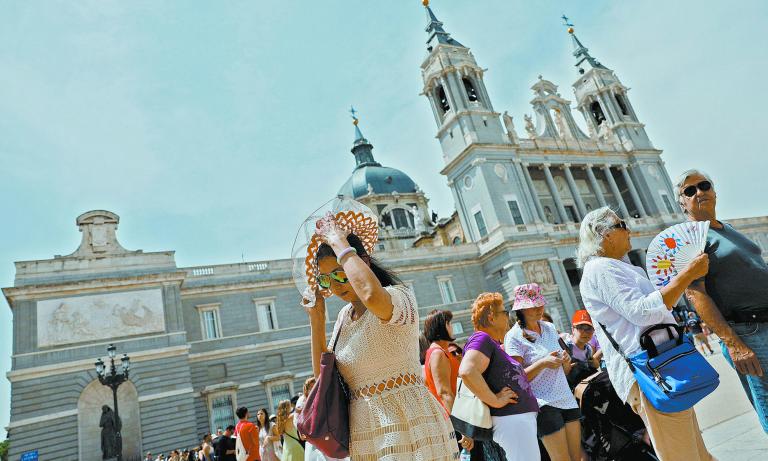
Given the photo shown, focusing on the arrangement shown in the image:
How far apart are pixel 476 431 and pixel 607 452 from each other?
96 centimetres

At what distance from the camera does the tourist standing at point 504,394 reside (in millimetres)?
3211

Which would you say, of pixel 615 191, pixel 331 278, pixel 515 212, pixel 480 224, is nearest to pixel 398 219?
pixel 480 224

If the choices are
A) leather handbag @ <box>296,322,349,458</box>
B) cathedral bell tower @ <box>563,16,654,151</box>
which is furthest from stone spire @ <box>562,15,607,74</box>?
leather handbag @ <box>296,322,349,458</box>

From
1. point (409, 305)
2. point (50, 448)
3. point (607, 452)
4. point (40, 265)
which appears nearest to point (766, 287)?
point (607, 452)

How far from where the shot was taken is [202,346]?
67.2 feet

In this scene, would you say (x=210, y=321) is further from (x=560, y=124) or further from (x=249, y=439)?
(x=560, y=124)

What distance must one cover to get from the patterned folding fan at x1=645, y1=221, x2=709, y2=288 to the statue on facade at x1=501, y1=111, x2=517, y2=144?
2719 centimetres

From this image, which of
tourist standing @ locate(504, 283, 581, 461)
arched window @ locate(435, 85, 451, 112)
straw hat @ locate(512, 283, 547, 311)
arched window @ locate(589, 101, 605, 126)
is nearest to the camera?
tourist standing @ locate(504, 283, 581, 461)

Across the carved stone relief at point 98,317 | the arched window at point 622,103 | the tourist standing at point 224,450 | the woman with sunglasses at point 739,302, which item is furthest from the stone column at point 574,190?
the woman with sunglasses at point 739,302

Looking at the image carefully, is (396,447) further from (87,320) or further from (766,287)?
(87,320)

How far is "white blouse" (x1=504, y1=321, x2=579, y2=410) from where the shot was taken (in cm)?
364

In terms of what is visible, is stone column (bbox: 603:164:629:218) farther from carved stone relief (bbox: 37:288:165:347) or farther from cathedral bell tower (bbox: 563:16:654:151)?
carved stone relief (bbox: 37:288:165:347)

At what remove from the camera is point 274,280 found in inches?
896

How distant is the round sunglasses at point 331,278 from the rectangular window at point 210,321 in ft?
66.4
